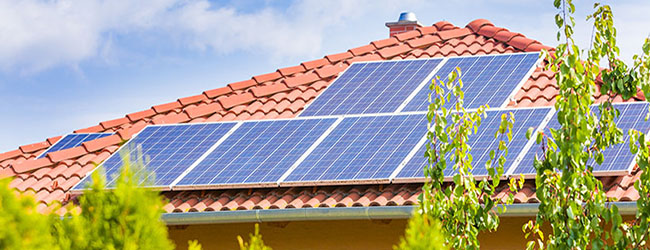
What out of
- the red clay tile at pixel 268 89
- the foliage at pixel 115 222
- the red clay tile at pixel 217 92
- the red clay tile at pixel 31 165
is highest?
the red clay tile at pixel 217 92

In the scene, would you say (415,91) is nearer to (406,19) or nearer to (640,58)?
(406,19)

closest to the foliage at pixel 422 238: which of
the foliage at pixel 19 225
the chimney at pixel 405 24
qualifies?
the foliage at pixel 19 225

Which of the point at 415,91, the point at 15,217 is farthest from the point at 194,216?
the point at 15,217

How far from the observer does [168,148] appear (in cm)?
1151

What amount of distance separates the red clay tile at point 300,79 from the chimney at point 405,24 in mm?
3344

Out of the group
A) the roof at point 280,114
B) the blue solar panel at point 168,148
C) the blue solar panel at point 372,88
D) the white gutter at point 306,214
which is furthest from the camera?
the blue solar panel at point 372,88

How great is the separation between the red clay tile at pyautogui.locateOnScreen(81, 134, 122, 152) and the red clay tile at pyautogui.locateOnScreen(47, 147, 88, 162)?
0.07 m

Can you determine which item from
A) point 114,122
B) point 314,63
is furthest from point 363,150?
point 114,122

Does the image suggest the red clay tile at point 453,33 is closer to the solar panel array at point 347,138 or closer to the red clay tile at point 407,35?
the red clay tile at point 407,35

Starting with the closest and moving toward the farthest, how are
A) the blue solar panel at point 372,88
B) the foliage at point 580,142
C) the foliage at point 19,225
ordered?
the foliage at point 19,225 → the foliage at point 580,142 → the blue solar panel at point 372,88

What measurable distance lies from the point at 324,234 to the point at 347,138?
1227 mm

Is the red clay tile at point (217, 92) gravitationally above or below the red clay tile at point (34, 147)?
above

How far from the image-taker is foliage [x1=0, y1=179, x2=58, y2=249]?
4043mm

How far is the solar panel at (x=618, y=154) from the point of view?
350 inches
